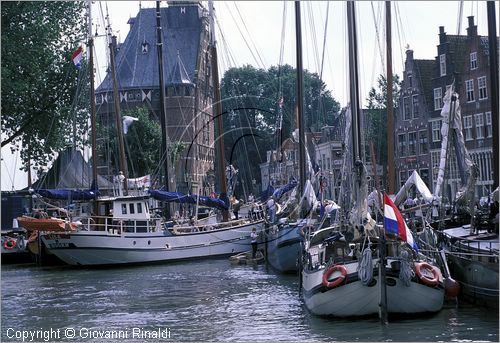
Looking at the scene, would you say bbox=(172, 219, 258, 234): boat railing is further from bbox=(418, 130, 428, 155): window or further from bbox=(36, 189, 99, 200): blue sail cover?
bbox=(418, 130, 428, 155): window

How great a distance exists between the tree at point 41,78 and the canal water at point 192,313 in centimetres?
1819

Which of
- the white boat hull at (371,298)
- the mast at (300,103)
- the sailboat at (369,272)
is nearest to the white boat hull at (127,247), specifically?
the mast at (300,103)

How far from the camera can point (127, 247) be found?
133ft

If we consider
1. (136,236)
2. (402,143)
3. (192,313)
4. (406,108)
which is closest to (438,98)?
(406,108)

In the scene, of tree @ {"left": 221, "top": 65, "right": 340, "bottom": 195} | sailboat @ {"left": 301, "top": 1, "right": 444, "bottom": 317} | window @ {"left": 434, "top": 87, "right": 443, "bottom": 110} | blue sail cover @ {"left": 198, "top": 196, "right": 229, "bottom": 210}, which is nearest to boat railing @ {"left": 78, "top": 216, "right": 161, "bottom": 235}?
blue sail cover @ {"left": 198, "top": 196, "right": 229, "bottom": 210}

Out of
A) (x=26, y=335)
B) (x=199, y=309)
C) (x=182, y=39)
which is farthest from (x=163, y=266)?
(x=182, y=39)

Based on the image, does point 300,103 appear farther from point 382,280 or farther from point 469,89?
point 469,89

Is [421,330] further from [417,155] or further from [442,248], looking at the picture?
[417,155]

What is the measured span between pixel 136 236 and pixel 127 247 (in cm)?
69

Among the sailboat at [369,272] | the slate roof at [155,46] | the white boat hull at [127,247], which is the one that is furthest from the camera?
the slate roof at [155,46]

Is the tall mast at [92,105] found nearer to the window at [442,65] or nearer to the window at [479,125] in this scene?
the window at [479,125]

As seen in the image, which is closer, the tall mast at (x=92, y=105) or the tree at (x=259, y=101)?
the tall mast at (x=92, y=105)

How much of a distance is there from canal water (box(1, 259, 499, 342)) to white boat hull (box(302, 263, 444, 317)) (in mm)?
242

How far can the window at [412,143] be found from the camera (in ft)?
234
